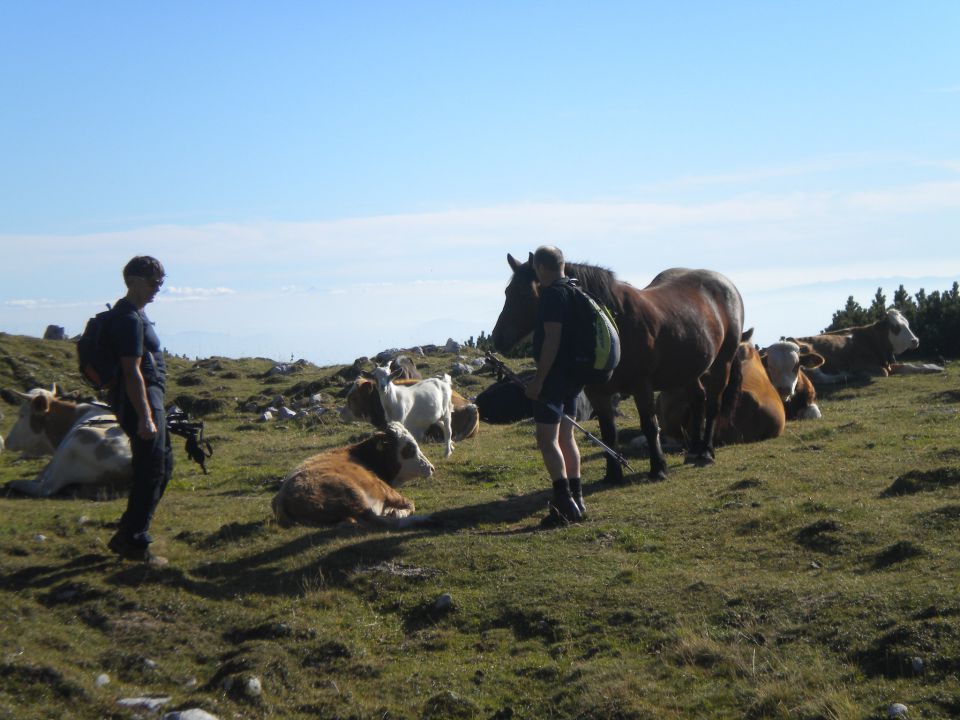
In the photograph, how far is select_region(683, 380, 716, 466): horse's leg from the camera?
1364 centimetres

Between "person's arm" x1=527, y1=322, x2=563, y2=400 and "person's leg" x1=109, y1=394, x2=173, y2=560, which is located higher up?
"person's arm" x1=527, y1=322, x2=563, y2=400

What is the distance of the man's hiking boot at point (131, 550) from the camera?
9.19 m

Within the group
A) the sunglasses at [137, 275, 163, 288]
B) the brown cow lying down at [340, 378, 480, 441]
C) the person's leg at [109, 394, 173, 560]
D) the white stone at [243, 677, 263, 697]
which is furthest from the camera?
the brown cow lying down at [340, 378, 480, 441]

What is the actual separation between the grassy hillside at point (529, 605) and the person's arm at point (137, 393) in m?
1.29

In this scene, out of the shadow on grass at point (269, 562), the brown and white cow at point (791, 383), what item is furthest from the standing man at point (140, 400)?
the brown and white cow at point (791, 383)

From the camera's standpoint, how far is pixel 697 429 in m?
14.1

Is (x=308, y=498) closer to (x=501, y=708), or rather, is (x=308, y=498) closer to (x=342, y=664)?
(x=342, y=664)

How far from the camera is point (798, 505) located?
990 cm

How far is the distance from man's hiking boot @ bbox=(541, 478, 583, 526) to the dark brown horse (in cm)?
199

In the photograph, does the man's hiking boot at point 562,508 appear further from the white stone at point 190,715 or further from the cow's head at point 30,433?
the cow's head at point 30,433

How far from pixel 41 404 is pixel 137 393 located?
8.11 m

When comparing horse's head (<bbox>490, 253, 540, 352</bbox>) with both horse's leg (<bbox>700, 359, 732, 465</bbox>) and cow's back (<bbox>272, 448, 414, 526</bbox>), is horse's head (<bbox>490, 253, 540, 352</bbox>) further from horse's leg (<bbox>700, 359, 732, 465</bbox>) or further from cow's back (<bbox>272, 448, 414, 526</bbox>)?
horse's leg (<bbox>700, 359, 732, 465</bbox>)

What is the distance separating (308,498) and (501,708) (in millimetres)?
4829

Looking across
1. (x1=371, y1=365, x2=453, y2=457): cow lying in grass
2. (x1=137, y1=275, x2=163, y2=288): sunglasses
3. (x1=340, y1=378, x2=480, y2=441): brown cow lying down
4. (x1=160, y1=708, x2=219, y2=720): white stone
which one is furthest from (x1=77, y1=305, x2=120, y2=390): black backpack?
(x1=340, y1=378, x2=480, y2=441): brown cow lying down
